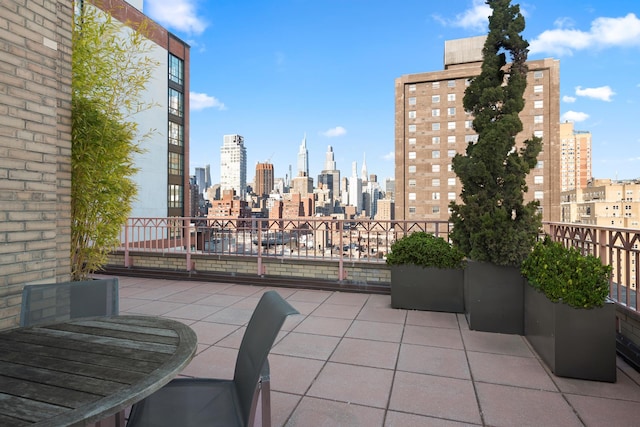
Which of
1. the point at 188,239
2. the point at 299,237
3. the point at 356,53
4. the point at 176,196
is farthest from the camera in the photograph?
the point at 356,53

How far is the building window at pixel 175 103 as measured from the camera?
24.9 meters

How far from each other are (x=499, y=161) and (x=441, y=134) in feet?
182

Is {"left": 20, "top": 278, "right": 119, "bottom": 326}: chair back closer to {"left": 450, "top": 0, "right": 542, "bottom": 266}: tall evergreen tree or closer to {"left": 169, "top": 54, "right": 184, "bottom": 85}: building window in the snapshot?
{"left": 450, "top": 0, "right": 542, "bottom": 266}: tall evergreen tree

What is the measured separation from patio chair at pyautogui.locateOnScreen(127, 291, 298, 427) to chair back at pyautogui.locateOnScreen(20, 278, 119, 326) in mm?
857

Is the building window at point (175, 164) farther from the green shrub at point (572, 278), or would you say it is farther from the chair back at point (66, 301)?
the green shrub at point (572, 278)

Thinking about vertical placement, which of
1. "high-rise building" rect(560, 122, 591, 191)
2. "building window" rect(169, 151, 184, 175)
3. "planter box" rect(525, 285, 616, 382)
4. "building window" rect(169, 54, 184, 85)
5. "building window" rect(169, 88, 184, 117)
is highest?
"high-rise building" rect(560, 122, 591, 191)

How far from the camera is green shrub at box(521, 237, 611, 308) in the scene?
265cm

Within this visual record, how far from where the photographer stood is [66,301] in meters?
2.12

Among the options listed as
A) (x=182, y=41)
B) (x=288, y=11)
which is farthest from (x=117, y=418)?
(x=182, y=41)

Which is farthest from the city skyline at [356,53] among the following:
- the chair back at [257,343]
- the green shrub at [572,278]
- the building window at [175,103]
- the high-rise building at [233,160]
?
the high-rise building at [233,160]

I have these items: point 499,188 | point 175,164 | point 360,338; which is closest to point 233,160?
point 175,164

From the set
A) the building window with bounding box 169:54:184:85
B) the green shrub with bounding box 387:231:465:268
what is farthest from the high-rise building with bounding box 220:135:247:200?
the green shrub with bounding box 387:231:465:268

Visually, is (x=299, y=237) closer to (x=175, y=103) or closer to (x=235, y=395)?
(x=235, y=395)

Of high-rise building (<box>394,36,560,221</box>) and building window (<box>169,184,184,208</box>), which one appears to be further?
high-rise building (<box>394,36,560,221</box>)
